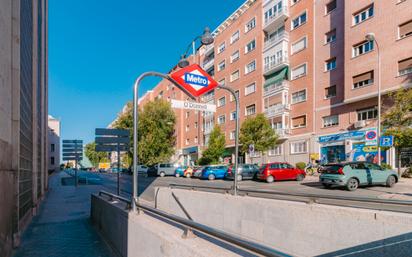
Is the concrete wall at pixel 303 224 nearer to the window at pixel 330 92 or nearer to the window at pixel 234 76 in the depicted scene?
the window at pixel 330 92

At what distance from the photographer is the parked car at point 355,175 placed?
14.3 meters

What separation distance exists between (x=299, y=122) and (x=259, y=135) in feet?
17.1

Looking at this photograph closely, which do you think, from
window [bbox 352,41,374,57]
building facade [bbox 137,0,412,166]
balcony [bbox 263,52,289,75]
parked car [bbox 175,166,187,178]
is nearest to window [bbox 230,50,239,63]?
building facade [bbox 137,0,412,166]

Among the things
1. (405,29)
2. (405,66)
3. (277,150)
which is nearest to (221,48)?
(277,150)

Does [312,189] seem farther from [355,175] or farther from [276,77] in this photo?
[276,77]

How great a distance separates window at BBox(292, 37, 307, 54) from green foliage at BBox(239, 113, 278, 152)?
9.05 m

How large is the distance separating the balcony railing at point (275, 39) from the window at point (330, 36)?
506cm

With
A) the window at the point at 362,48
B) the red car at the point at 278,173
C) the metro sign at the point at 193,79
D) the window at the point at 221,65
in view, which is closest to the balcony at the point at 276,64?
the window at the point at 362,48

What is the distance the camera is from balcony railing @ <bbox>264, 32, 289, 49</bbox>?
3266 cm

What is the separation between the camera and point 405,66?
2134 centimetres

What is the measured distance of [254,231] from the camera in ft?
20.1

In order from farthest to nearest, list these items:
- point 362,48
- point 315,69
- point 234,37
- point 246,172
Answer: point 234,37
point 315,69
point 362,48
point 246,172

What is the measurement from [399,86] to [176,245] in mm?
23981

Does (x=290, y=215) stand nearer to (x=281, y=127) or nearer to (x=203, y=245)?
(x=203, y=245)
